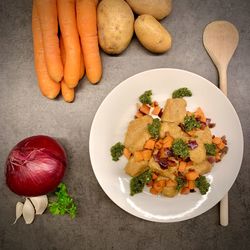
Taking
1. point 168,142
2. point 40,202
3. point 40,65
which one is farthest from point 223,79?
point 40,202

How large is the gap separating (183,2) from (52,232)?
1081 mm

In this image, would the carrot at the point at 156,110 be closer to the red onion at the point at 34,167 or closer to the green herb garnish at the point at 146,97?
the green herb garnish at the point at 146,97

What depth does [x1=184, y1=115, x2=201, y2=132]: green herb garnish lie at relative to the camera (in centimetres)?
121

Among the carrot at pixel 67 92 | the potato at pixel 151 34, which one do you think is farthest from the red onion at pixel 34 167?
the potato at pixel 151 34

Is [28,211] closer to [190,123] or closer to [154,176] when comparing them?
[154,176]

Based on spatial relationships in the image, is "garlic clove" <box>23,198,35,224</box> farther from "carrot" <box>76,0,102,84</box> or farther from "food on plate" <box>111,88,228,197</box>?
"carrot" <box>76,0,102,84</box>

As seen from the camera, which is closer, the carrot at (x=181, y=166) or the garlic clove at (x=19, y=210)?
the carrot at (x=181, y=166)

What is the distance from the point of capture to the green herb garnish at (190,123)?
47.8 inches

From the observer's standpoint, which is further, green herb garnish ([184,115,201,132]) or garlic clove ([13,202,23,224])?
garlic clove ([13,202,23,224])

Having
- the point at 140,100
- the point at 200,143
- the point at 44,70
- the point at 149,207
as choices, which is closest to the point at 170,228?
the point at 149,207

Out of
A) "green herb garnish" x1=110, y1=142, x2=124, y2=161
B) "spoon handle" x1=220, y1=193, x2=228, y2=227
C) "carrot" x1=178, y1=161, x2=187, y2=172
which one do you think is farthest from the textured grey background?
"carrot" x1=178, y1=161, x2=187, y2=172

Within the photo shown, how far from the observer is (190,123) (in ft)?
3.98

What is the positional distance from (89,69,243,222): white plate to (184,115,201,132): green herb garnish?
0.09 m

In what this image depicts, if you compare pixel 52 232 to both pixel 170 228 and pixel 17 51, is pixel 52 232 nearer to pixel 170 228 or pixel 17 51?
pixel 170 228
